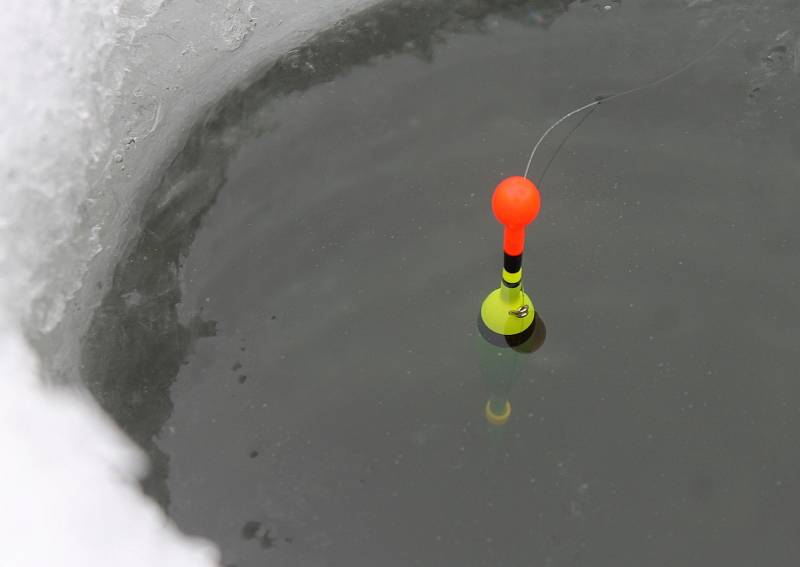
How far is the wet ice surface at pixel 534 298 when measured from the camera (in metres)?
3.18

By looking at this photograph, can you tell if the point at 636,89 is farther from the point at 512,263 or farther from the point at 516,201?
the point at 516,201

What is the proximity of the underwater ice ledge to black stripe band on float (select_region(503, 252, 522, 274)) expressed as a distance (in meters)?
1.66

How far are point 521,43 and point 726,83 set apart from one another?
3.67 feet

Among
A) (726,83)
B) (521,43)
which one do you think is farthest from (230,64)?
(726,83)

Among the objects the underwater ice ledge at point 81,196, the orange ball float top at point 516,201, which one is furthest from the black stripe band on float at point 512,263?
the underwater ice ledge at point 81,196

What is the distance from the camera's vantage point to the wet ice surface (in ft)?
10.4

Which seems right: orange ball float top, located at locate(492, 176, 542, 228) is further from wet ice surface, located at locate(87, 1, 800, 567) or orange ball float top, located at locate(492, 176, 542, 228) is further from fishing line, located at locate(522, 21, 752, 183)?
fishing line, located at locate(522, 21, 752, 183)

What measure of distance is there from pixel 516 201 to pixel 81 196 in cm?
232

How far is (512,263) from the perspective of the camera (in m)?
3.02

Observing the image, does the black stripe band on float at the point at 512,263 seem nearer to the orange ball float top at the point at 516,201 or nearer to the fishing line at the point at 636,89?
the orange ball float top at the point at 516,201

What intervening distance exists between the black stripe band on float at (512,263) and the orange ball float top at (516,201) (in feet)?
0.86

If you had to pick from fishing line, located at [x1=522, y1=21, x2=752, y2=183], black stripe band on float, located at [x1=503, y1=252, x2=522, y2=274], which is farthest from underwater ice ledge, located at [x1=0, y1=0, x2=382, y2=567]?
black stripe band on float, located at [x1=503, y1=252, x2=522, y2=274]

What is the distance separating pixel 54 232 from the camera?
376 cm

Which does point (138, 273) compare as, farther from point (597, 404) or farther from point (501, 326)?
point (597, 404)
